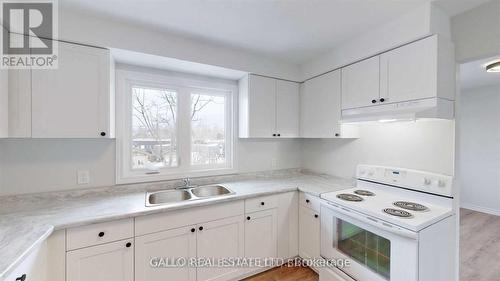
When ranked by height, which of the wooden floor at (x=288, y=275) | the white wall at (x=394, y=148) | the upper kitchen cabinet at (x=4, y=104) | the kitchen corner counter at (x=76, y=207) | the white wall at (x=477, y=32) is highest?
the white wall at (x=477, y=32)

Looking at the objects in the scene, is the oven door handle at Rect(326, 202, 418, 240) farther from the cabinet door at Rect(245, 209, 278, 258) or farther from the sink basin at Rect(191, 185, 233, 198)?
the sink basin at Rect(191, 185, 233, 198)

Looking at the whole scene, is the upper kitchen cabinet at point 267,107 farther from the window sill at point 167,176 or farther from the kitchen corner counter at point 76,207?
the kitchen corner counter at point 76,207

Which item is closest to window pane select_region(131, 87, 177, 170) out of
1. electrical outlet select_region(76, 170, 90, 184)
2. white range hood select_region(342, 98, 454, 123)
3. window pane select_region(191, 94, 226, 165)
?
window pane select_region(191, 94, 226, 165)

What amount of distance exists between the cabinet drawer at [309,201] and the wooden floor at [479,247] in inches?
62.9

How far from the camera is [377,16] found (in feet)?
5.34

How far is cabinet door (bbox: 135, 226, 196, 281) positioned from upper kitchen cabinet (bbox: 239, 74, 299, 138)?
1254 mm

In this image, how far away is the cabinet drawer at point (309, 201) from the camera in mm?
2000

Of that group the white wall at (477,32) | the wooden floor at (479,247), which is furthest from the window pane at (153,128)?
the wooden floor at (479,247)

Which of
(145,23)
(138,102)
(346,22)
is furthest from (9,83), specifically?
(346,22)

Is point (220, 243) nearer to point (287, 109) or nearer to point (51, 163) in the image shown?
point (51, 163)

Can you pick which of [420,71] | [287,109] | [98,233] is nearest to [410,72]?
[420,71]

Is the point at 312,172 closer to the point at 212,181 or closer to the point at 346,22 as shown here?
the point at 212,181

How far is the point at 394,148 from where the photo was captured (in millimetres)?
2016

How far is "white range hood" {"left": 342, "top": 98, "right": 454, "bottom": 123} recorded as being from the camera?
146 cm
